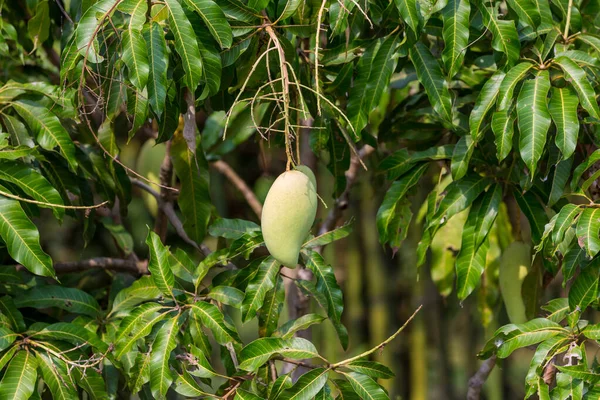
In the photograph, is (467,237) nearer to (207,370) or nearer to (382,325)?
(207,370)

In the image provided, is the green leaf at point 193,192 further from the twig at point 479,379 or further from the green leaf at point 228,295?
the twig at point 479,379

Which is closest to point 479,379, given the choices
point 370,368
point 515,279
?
point 515,279

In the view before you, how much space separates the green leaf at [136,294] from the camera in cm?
127

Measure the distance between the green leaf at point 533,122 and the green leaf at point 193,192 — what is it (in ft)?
1.77

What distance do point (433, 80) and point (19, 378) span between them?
0.68 metres

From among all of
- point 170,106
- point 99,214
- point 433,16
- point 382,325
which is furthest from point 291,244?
point 382,325

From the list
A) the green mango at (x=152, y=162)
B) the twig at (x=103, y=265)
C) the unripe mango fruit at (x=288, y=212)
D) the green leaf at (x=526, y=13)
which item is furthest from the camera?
the green mango at (x=152, y=162)

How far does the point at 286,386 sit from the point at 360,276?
135cm

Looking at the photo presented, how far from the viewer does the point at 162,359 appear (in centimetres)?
110

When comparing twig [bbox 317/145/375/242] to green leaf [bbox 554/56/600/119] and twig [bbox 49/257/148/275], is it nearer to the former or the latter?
twig [bbox 49/257/148/275]

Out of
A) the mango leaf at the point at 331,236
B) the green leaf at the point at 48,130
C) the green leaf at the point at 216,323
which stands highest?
the green leaf at the point at 48,130

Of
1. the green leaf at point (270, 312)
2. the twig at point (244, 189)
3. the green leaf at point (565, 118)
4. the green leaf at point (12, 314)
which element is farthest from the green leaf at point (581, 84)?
the twig at point (244, 189)

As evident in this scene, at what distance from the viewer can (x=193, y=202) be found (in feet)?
4.60

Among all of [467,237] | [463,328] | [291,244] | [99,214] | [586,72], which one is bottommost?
Result: [463,328]
